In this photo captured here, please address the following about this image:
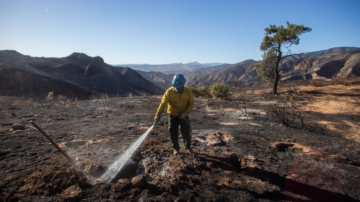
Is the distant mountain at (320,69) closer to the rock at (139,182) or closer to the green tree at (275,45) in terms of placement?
the green tree at (275,45)

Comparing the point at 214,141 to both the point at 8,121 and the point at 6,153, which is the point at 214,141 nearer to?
the point at 6,153

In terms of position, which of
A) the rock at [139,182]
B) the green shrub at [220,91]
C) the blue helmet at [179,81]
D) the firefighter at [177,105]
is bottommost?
the rock at [139,182]

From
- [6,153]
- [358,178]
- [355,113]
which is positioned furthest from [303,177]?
[355,113]

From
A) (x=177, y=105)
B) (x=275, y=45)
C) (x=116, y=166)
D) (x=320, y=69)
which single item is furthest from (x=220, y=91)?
(x=320, y=69)

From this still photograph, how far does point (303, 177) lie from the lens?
3.87 metres

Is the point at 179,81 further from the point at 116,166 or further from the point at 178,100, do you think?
the point at 116,166

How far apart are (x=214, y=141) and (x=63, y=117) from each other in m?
6.13

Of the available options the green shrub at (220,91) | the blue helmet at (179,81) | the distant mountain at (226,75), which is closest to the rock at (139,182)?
the blue helmet at (179,81)

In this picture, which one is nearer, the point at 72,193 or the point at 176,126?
the point at 72,193

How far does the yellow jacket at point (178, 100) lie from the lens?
4.39m

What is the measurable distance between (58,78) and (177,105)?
100 feet

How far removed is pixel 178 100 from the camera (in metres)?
4.39

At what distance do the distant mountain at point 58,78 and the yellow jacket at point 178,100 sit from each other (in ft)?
78.6

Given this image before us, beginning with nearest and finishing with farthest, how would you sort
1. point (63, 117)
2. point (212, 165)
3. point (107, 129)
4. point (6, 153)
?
point (212, 165), point (6, 153), point (107, 129), point (63, 117)
